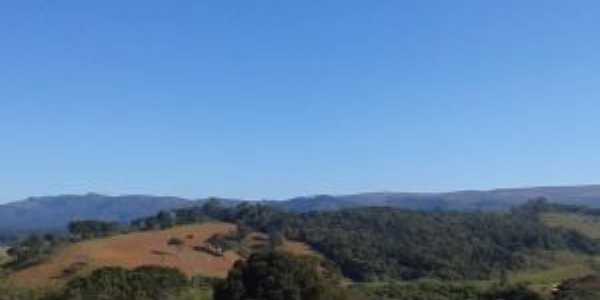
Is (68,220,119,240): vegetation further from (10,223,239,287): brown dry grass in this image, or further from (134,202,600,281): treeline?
(10,223,239,287): brown dry grass

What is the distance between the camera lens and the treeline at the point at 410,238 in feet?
406

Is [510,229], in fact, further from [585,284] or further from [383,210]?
[585,284]

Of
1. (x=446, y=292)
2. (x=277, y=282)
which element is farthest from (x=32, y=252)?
(x=277, y=282)

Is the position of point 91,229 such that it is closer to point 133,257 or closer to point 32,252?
Answer: point 32,252

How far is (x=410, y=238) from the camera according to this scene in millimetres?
140125

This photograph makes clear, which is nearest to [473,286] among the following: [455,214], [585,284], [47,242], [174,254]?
[585,284]

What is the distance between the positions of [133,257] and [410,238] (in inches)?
1730

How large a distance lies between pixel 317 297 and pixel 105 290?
23.2m

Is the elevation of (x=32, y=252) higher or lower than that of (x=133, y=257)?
higher

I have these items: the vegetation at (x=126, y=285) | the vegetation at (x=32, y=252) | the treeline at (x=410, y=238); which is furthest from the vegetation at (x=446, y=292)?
the vegetation at (x=32, y=252)

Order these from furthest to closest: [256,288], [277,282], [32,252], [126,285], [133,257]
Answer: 1. [32,252]
2. [133,257]
3. [126,285]
4. [256,288]
5. [277,282]

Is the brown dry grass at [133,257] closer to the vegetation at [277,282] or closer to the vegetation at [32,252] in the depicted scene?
the vegetation at [32,252]

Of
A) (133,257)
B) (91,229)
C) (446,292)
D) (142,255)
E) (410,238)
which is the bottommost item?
(446,292)

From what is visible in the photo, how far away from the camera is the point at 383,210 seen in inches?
6742
